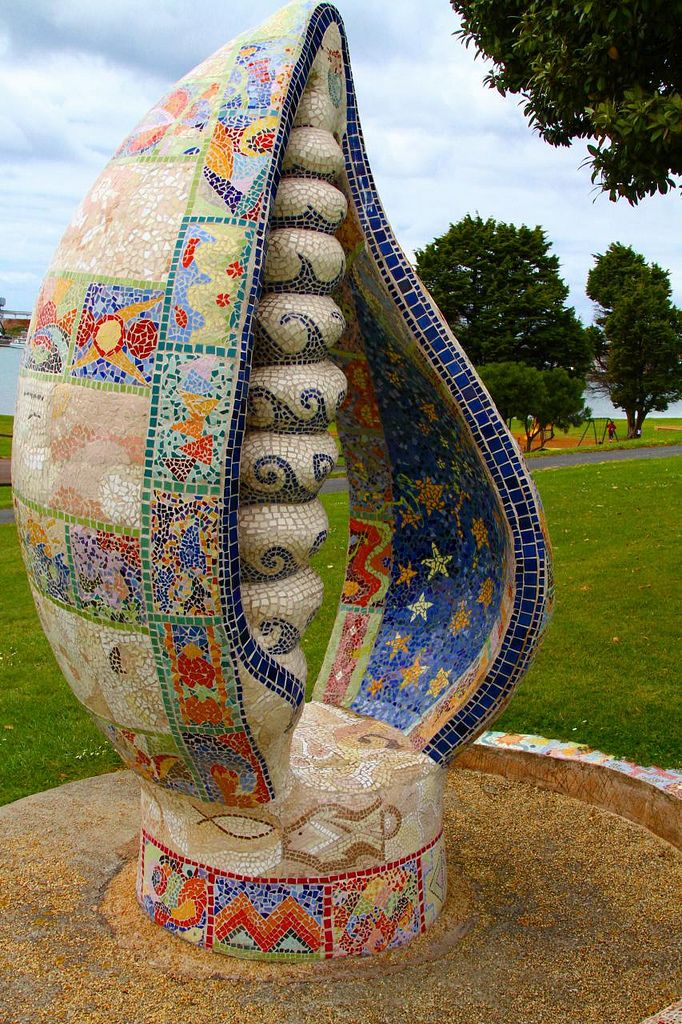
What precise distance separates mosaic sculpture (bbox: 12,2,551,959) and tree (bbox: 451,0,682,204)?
3108mm

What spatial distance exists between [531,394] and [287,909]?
25.9 metres

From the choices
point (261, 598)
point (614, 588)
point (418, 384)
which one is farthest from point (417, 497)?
point (614, 588)

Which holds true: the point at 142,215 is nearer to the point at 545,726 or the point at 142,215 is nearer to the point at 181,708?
the point at 181,708

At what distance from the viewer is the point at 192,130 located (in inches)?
157

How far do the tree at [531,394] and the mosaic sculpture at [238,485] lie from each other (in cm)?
2377

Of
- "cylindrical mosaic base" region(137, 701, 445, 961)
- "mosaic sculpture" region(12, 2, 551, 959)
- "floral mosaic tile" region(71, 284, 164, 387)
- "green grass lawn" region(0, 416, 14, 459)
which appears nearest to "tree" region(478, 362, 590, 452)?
"green grass lawn" region(0, 416, 14, 459)

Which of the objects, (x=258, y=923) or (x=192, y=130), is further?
(x=258, y=923)

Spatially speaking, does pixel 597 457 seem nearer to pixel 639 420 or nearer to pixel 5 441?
pixel 639 420

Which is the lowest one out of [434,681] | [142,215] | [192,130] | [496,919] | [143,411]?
[496,919]

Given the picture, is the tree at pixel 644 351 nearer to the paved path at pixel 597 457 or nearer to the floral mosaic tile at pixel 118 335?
the paved path at pixel 597 457

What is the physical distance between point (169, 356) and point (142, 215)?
23.2 inches

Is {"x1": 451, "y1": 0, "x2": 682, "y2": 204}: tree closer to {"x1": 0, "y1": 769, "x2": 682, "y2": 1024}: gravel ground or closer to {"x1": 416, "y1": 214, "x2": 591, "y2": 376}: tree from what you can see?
{"x1": 0, "y1": 769, "x2": 682, "y2": 1024}: gravel ground

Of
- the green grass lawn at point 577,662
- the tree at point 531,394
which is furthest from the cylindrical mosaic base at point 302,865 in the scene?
the tree at point 531,394

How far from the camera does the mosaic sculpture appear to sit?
12.4 feet
